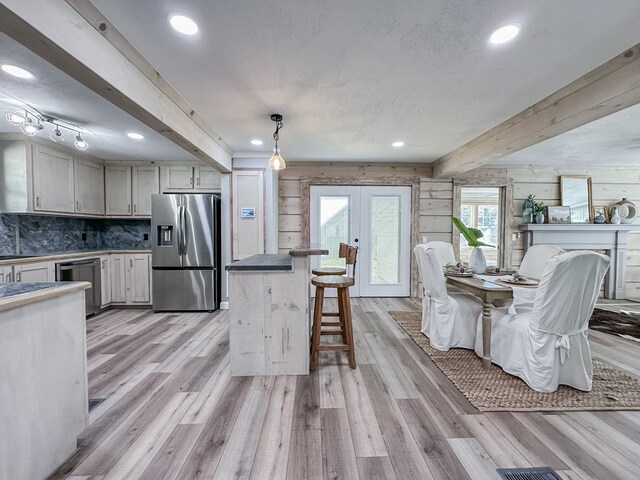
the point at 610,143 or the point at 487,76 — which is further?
the point at 610,143

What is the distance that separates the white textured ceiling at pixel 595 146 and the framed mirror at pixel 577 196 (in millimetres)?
274

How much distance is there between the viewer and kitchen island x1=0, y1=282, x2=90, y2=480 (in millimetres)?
1114

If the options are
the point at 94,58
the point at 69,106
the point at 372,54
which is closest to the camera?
the point at 94,58

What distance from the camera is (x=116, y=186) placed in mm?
4223

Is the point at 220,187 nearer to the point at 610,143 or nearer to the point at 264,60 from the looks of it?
the point at 264,60

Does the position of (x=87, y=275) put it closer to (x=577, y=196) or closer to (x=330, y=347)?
(x=330, y=347)

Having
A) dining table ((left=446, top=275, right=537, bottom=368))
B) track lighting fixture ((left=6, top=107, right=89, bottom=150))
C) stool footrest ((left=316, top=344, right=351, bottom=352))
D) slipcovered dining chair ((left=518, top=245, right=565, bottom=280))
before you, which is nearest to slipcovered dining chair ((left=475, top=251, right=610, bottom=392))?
dining table ((left=446, top=275, right=537, bottom=368))

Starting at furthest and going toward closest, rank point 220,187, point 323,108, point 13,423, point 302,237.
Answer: point 302,237
point 220,187
point 323,108
point 13,423

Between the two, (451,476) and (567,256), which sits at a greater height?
(567,256)

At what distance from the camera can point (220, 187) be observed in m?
4.23

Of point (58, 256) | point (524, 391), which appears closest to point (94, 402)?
point (58, 256)

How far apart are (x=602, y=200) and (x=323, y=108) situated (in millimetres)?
5392

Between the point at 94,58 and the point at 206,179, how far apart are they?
287 cm

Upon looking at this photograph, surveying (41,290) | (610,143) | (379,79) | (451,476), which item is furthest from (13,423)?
(610,143)
